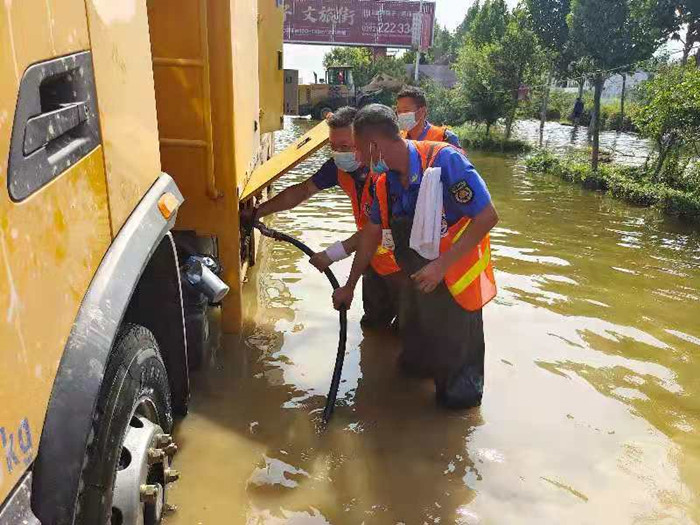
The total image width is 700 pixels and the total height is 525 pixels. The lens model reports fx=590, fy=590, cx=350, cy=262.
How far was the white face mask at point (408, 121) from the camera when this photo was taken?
167 inches

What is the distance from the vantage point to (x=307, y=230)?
23.8ft

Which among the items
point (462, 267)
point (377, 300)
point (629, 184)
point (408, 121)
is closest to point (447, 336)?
point (462, 267)

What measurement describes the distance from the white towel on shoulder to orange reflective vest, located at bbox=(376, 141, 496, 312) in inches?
3.5

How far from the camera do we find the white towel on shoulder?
9.50ft

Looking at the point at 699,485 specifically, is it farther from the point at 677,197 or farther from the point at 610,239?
the point at 677,197

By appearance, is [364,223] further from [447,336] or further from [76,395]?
[76,395]

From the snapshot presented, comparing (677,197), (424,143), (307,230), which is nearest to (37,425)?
(424,143)

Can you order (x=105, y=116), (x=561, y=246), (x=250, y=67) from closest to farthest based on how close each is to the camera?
(x=105, y=116), (x=250, y=67), (x=561, y=246)

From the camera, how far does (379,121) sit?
9.50ft

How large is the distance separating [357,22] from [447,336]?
1323 inches

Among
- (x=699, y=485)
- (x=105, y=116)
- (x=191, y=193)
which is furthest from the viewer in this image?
(x=191, y=193)

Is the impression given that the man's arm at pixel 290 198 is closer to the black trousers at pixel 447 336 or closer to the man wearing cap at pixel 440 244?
the man wearing cap at pixel 440 244

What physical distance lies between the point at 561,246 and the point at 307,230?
3.02 meters

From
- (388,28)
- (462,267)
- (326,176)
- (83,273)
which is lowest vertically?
(462,267)
